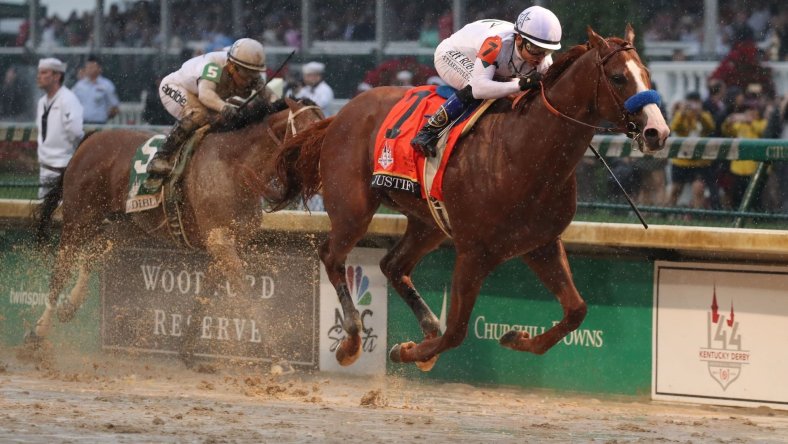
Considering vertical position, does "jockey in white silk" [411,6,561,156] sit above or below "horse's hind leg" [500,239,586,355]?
above

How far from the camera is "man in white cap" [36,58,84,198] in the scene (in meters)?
12.1

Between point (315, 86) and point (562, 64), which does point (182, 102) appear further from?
point (315, 86)

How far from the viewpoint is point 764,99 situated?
13102 millimetres

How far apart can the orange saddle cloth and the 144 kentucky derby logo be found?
1.93 meters

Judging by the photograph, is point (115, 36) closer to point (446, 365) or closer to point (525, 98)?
point (446, 365)

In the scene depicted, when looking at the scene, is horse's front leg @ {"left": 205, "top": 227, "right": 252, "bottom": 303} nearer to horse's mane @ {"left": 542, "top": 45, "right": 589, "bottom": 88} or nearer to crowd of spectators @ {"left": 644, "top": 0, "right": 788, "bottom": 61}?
horse's mane @ {"left": 542, "top": 45, "right": 589, "bottom": 88}

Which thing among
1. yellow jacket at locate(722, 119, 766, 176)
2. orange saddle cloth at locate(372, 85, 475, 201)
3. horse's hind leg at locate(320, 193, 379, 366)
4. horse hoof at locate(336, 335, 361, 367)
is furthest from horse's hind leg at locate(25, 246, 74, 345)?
yellow jacket at locate(722, 119, 766, 176)

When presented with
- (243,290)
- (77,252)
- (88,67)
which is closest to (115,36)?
(88,67)

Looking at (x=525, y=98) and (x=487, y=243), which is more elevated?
(x=525, y=98)

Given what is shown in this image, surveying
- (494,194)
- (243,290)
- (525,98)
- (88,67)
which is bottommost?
(243,290)

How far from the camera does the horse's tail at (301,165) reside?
8883 millimetres

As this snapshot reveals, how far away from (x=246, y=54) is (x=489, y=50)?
272cm

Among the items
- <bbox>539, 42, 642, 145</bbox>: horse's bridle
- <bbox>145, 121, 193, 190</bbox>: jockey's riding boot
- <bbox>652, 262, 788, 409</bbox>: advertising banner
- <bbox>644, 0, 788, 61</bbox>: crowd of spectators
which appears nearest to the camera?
<bbox>539, 42, 642, 145</bbox>: horse's bridle

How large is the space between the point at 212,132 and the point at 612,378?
3332 mm
